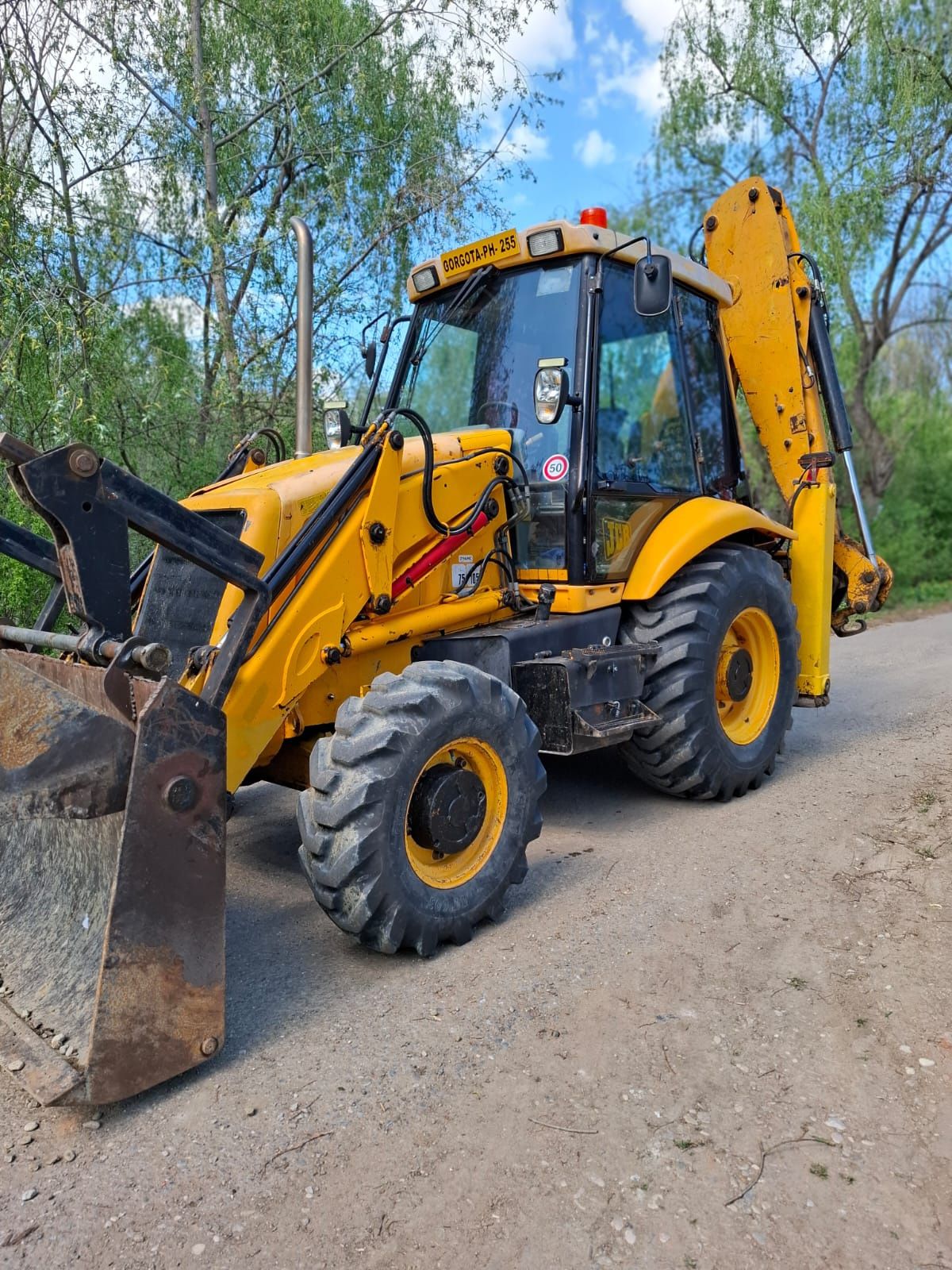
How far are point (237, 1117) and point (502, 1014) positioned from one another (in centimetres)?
86

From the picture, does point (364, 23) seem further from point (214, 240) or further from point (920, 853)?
point (920, 853)

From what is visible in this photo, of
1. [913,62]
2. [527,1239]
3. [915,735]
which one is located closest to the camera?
[527,1239]

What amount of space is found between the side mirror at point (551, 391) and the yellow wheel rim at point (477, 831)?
1736mm

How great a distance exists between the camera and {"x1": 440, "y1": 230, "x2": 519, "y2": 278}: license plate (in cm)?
452

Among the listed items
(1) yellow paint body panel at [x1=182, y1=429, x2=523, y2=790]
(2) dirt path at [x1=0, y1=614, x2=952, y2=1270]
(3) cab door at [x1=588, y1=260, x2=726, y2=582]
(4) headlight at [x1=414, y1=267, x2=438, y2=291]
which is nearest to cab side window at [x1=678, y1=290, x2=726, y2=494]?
(3) cab door at [x1=588, y1=260, x2=726, y2=582]

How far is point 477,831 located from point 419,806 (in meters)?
0.28

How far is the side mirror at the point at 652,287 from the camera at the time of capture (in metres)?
4.08

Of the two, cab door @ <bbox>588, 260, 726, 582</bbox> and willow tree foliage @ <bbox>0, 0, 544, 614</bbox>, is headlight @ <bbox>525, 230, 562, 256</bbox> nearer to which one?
cab door @ <bbox>588, 260, 726, 582</bbox>

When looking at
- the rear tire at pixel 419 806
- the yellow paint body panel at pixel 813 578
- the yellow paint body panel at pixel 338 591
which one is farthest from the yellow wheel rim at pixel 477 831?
the yellow paint body panel at pixel 813 578

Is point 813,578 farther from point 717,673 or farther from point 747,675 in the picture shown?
point 717,673

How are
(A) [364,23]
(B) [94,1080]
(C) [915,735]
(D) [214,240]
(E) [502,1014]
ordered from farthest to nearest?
(A) [364,23] → (D) [214,240] → (C) [915,735] → (E) [502,1014] → (B) [94,1080]

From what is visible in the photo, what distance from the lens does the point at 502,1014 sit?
9.72 feet

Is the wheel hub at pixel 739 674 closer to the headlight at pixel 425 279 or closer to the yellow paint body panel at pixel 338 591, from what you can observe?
the yellow paint body panel at pixel 338 591

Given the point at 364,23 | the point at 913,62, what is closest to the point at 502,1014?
the point at 364,23
